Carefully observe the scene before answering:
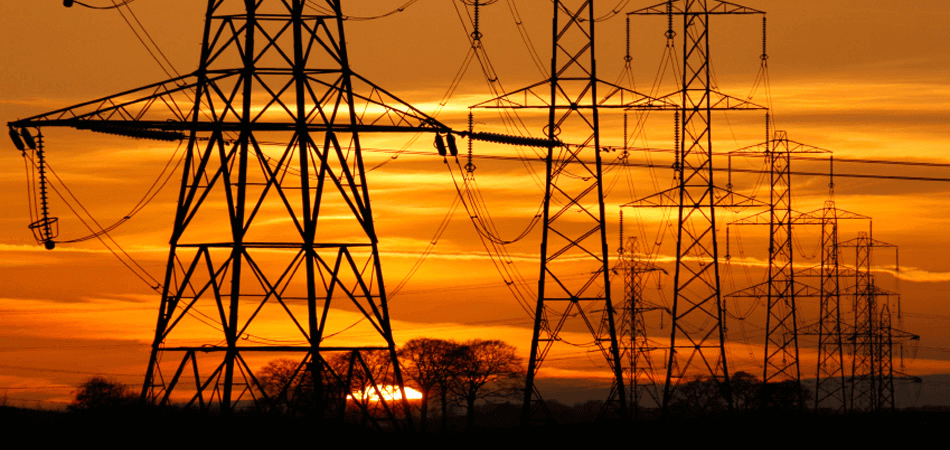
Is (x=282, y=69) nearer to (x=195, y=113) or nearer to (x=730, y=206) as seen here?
(x=195, y=113)

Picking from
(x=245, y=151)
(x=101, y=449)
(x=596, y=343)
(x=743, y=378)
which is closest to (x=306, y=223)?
(x=245, y=151)

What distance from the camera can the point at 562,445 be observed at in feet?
150

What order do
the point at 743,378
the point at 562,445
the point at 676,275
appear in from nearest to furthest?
1. the point at 562,445
2. the point at 676,275
3. the point at 743,378

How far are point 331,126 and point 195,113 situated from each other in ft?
11.8

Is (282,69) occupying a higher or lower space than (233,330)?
higher

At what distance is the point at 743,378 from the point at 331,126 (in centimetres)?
10881

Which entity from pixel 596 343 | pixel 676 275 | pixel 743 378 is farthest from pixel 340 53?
pixel 743 378

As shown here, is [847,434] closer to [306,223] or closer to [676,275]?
[676,275]

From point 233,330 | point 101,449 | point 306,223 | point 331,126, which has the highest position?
point 331,126

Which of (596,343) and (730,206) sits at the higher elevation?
(730,206)

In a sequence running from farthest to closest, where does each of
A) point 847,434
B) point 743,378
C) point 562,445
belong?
point 743,378 < point 847,434 < point 562,445

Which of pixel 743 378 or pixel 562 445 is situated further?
pixel 743 378

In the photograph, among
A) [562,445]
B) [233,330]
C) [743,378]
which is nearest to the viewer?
[233,330]

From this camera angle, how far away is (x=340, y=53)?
41.4 metres
